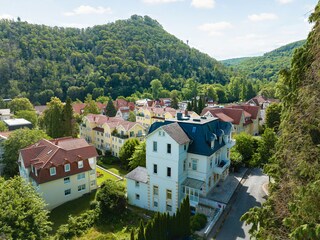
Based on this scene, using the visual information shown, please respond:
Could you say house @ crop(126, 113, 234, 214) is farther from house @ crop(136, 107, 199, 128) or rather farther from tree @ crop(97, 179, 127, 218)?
house @ crop(136, 107, 199, 128)

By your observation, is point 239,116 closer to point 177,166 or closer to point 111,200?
point 177,166

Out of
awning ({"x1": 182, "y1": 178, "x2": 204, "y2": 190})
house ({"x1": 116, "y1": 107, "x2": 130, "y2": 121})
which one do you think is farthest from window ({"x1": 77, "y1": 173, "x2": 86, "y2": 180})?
house ({"x1": 116, "y1": 107, "x2": 130, "y2": 121})

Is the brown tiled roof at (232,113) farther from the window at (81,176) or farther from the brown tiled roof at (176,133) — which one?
the window at (81,176)

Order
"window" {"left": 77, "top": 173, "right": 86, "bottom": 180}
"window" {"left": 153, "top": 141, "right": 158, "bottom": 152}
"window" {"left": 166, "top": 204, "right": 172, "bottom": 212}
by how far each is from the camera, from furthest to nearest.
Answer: "window" {"left": 77, "top": 173, "right": 86, "bottom": 180} → "window" {"left": 166, "top": 204, "right": 172, "bottom": 212} → "window" {"left": 153, "top": 141, "right": 158, "bottom": 152}

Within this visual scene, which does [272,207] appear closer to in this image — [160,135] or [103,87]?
[160,135]

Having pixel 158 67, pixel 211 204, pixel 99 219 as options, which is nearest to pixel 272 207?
pixel 211 204
